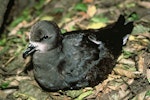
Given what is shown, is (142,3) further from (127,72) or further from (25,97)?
(25,97)

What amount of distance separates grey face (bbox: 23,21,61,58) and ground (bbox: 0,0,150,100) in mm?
759

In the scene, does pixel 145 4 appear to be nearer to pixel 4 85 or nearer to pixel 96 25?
pixel 96 25

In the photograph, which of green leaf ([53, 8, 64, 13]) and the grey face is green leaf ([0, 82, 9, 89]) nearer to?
the grey face

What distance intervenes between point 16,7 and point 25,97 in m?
2.60

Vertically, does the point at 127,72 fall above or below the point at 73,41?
below

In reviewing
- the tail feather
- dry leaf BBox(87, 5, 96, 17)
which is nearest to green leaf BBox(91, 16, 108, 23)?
dry leaf BBox(87, 5, 96, 17)

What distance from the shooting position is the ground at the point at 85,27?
605 cm

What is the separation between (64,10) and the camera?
7945 millimetres

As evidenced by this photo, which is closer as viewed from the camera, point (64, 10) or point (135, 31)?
point (135, 31)

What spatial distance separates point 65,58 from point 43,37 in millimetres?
438

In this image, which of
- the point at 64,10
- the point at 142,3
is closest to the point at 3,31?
the point at 64,10

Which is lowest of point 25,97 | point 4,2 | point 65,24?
point 25,97

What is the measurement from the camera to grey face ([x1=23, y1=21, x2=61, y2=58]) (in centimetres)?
569

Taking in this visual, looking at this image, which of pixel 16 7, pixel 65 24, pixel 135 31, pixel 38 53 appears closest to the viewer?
pixel 38 53
